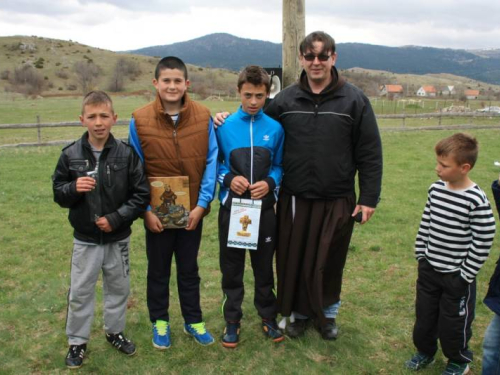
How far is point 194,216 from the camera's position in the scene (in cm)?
323

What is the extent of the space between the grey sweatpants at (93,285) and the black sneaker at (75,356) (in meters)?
0.04

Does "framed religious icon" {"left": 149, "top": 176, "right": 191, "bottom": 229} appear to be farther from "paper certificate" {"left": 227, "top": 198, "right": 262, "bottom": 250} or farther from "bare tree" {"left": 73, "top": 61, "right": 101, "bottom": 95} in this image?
"bare tree" {"left": 73, "top": 61, "right": 101, "bottom": 95}

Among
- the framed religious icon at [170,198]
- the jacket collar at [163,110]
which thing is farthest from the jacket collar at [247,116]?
the framed religious icon at [170,198]

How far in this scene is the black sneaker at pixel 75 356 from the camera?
317 cm

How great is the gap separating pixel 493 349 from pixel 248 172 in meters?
1.90

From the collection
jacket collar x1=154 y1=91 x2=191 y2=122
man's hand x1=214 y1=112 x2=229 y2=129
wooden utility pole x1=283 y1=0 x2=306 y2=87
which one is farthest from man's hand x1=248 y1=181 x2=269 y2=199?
wooden utility pole x1=283 y1=0 x2=306 y2=87

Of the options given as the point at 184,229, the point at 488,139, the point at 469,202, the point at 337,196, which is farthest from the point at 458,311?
the point at 488,139

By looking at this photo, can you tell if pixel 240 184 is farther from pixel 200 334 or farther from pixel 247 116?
pixel 200 334

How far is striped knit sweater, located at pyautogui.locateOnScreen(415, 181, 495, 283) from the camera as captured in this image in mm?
2656

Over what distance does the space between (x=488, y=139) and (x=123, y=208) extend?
15.8m

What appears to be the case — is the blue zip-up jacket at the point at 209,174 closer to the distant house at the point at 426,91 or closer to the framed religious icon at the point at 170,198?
the framed religious icon at the point at 170,198

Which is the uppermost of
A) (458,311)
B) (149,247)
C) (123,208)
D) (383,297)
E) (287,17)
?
(287,17)

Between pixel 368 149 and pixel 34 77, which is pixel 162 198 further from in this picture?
pixel 34 77

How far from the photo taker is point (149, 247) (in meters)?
3.36
